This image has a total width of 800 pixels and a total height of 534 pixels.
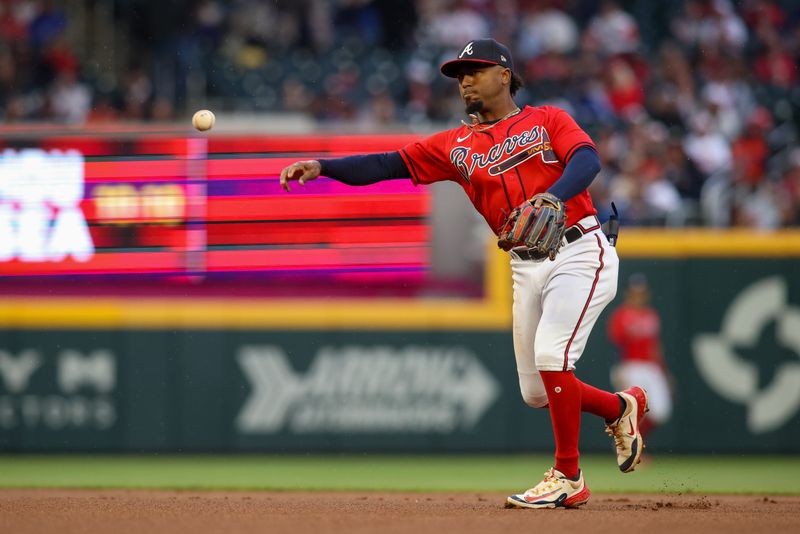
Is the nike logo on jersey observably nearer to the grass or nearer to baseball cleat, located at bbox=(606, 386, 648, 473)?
baseball cleat, located at bbox=(606, 386, 648, 473)

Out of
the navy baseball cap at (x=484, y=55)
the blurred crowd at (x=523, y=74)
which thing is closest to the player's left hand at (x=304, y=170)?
the navy baseball cap at (x=484, y=55)

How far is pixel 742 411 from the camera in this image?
9.21m

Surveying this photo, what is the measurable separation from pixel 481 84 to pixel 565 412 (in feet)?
4.72

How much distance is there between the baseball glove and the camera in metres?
4.70

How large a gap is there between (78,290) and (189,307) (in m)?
0.85

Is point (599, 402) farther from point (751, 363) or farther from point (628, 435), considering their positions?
point (751, 363)

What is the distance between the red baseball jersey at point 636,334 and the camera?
8727mm

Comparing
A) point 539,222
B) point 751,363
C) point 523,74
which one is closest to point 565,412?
point 539,222

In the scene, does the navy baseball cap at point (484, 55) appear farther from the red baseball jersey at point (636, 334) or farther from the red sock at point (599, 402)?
the red baseball jersey at point (636, 334)

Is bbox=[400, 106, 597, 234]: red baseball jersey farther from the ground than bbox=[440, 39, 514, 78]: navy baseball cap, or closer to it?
closer to it

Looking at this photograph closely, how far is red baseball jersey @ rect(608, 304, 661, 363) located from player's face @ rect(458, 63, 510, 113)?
3.93m

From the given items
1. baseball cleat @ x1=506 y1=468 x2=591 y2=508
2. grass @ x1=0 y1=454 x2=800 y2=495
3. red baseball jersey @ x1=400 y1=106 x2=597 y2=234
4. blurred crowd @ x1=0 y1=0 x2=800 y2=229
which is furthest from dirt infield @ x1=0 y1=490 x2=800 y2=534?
blurred crowd @ x1=0 y1=0 x2=800 y2=229

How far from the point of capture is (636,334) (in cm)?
873

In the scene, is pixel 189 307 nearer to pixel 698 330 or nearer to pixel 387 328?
pixel 387 328
